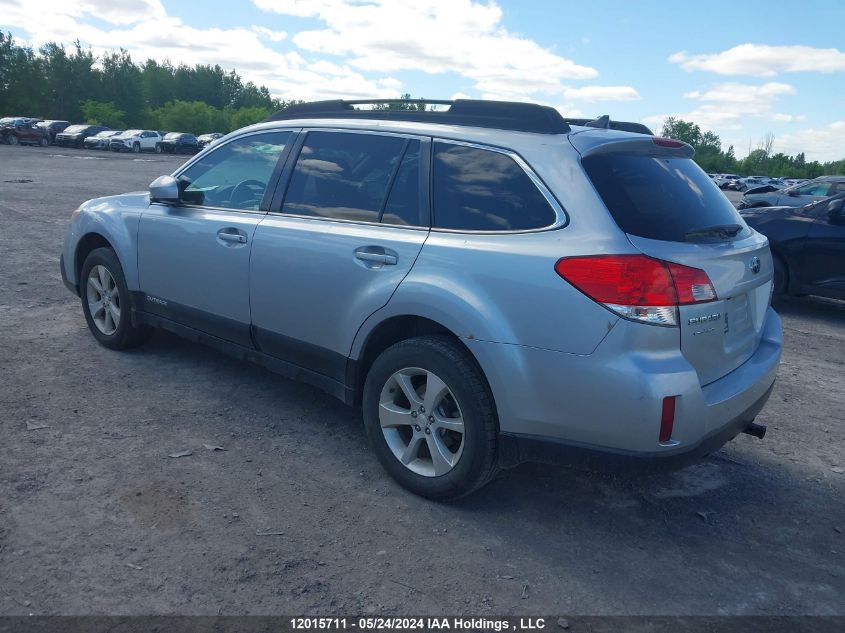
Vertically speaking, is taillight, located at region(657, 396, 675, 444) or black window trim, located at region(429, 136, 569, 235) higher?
black window trim, located at region(429, 136, 569, 235)

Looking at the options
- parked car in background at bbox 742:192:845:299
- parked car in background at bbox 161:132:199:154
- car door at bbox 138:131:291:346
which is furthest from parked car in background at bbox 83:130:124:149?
car door at bbox 138:131:291:346

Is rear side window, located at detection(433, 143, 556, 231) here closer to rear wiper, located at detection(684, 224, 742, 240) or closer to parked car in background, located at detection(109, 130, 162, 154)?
rear wiper, located at detection(684, 224, 742, 240)

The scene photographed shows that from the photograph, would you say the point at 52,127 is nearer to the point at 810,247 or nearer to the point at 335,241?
the point at 810,247

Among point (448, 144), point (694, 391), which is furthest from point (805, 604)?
point (448, 144)

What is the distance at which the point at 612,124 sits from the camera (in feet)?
13.7

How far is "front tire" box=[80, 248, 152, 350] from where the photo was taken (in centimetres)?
533

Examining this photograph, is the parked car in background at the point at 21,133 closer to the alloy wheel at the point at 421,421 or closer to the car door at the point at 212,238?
the car door at the point at 212,238

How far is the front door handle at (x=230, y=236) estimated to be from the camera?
14.3 feet

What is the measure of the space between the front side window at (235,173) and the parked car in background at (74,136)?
51.8 m

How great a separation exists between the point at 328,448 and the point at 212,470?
66cm

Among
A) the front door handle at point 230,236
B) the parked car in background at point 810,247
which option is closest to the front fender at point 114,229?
the front door handle at point 230,236

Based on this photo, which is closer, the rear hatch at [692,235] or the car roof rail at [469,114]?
the rear hatch at [692,235]

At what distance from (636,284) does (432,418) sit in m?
1.15

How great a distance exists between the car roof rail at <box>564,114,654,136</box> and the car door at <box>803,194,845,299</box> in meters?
5.02
